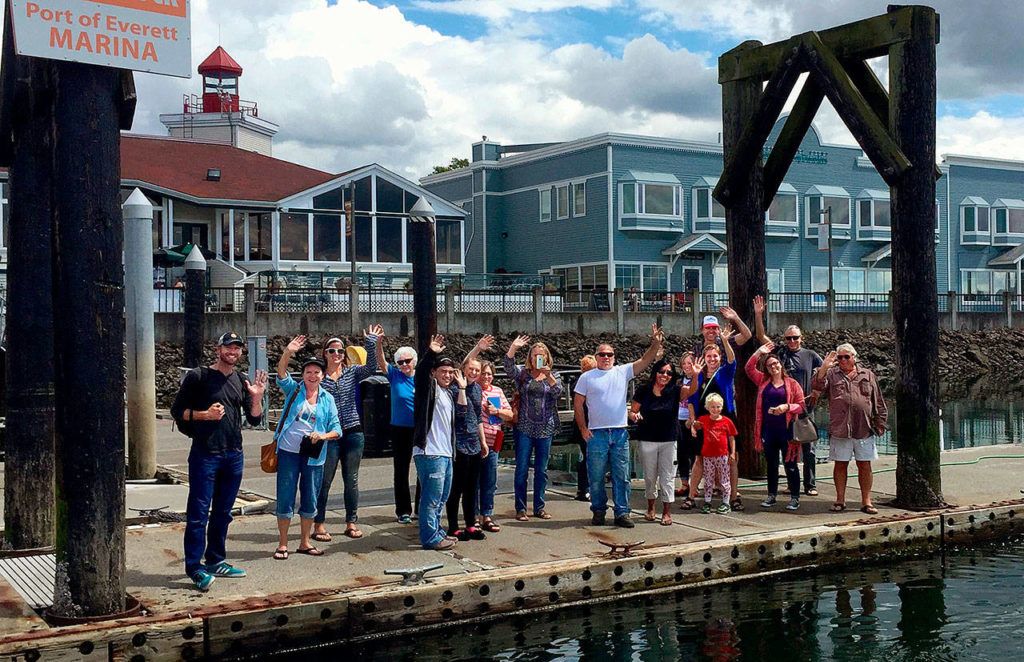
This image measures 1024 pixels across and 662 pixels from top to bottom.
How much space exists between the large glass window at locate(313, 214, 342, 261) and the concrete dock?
2763 centimetres

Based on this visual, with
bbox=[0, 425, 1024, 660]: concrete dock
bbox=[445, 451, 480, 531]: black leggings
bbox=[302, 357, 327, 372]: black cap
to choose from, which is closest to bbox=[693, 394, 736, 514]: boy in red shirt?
bbox=[0, 425, 1024, 660]: concrete dock

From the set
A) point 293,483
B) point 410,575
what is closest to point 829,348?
point 293,483

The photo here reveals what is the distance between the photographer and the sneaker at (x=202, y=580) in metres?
7.74

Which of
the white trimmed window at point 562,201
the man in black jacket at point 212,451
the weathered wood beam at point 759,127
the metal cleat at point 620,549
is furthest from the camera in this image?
the white trimmed window at point 562,201

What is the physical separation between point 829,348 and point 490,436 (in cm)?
3536

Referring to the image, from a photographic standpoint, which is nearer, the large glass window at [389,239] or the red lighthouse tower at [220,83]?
the large glass window at [389,239]

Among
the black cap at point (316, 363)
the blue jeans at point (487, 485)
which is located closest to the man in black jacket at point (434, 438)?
the blue jeans at point (487, 485)

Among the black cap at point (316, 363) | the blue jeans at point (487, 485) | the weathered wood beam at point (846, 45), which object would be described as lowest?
the blue jeans at point (487, 485)

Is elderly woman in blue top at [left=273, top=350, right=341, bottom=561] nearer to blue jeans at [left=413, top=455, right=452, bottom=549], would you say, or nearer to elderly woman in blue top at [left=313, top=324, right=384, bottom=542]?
elderly woman in blue top at [left=313, top=324, right=384, bottom=542]

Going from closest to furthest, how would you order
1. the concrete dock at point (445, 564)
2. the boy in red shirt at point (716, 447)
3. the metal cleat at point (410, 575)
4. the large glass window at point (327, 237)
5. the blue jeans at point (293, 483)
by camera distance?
1. the concrete dock at point (445, 564)
2. the metal cleat at point (410, 575)
3. the blue jeans at point (293, 483)
4. the boy in red shirt at point (716, 447)
5. the large glass window at point (327, 237)

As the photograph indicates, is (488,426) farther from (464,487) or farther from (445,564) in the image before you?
(445,564)

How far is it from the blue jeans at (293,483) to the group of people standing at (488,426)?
1cm

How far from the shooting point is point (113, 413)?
23.5ft

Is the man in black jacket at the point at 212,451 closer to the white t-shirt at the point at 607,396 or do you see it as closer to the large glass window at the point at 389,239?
the white t-shirt at the point at 607,396
